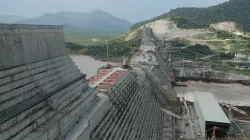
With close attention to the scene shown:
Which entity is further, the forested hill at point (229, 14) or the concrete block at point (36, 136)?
the forested hill at point (229, 14)

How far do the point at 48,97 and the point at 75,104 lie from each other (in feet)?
10.2

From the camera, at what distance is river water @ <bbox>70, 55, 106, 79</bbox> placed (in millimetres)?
73500

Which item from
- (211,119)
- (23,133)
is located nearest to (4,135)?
(23,133)

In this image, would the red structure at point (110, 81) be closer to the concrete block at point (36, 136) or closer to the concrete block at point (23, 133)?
the concrete block at point (36, 136)

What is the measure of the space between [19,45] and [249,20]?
16644cm

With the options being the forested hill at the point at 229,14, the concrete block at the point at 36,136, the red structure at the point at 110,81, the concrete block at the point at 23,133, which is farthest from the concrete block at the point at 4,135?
the forested hill at the point at 229,14

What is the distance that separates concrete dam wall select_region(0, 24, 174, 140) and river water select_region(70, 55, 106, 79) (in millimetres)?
44519

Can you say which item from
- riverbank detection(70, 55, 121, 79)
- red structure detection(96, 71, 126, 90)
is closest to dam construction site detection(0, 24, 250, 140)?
red structure detection(96, 71, 126, 90)

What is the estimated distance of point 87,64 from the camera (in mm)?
80125

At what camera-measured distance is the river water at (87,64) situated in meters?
73.5

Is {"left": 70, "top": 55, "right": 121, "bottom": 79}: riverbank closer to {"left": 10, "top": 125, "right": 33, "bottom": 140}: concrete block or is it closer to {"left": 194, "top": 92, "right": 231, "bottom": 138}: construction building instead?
{"left": 194, "top": 92, "right": 231, "bottom": 138}: construction building

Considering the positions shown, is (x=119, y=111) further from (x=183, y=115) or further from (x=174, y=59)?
(x=174, y=59)

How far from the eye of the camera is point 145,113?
112ft

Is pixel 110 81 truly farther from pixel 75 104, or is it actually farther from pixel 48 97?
pixel 48 97
